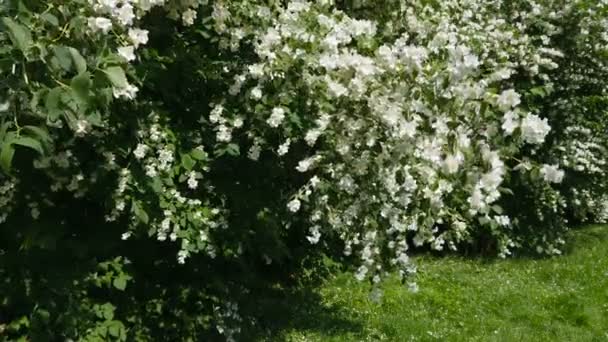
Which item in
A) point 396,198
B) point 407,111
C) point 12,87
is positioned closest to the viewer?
point 12,87

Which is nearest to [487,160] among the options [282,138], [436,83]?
[436,83]

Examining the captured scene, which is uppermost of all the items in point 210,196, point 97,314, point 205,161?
point 205,161

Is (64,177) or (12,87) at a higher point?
(12,87)

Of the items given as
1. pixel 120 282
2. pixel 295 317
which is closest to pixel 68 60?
pixel 120 282

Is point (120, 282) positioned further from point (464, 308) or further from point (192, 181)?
point (464, 308)

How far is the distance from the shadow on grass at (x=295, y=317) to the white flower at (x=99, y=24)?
2571 millimetres

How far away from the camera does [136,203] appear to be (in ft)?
11.7

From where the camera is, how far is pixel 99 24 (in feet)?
8.89

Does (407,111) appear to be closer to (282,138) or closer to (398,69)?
(398,69)

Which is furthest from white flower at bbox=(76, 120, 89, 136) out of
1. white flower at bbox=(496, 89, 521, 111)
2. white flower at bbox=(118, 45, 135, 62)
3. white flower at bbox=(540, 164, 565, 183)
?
white flower at bbox=(540, 164, 565, 183)

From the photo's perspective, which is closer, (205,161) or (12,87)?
(12,87)

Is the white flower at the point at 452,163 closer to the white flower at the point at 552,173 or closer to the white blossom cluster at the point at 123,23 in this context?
the white flower at the point at 552,173

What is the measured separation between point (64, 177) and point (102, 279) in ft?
2.31

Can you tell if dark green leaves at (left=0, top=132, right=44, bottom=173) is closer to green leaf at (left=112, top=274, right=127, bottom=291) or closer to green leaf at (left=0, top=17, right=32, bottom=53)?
green leaf at (left=0, top=17, right=32, bottom=53)
